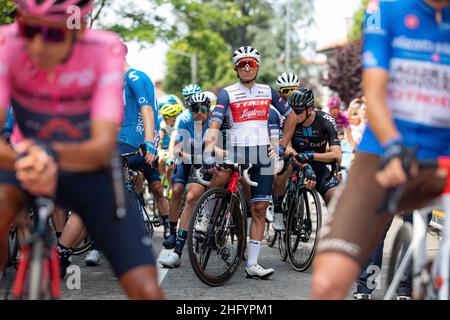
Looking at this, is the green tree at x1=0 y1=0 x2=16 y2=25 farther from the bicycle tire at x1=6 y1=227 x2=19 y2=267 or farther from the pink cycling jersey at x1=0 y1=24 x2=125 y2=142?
the pink cycling jersey at x1=0 y1=24 x2=125 y2=142

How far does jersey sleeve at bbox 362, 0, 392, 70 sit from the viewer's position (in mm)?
A: 3840

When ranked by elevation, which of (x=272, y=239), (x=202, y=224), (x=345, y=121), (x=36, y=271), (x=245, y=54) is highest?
(x=245, y=54)

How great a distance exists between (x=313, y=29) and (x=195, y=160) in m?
49.4

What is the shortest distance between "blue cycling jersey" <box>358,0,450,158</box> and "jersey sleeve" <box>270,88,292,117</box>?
4360 mm

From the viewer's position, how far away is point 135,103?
8.27 metres

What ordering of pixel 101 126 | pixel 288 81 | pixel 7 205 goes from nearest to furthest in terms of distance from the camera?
pixel 101 126
pixel 7 205
pixel 288 81

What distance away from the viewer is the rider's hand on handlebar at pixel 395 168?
3.44m

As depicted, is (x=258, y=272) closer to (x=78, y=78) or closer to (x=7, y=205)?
(x=7, y=205)

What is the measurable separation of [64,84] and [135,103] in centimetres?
459

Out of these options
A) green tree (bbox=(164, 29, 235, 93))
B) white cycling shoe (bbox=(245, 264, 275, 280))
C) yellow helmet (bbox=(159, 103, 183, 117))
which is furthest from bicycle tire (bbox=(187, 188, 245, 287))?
green tree (bbox=(164, 29, 235, 93))

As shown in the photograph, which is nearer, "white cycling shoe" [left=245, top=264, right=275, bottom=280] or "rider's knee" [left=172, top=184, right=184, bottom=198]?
"white cycling shoe" [left=245, top=264, right=275, bottom=280]

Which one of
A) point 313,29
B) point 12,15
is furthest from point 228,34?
point 12,15

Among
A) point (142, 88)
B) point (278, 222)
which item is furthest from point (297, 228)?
point (142, 88)

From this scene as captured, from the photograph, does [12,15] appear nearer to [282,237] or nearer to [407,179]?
[282,237]
